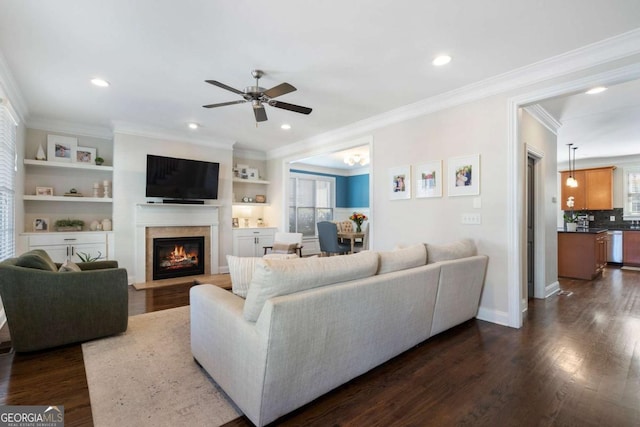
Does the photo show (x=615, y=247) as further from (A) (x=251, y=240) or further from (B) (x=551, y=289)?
(A) (x=251, y=240)

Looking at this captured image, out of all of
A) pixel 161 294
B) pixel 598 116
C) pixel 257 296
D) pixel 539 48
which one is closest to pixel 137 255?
pixel 161 294

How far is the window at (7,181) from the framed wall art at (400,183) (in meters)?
4.60

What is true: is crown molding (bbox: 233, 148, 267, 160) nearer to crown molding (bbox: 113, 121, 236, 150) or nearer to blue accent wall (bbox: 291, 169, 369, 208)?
crown molding (bbox: 113, 121, 236, 150)

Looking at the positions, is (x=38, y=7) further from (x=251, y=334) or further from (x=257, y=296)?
(x=251, y=334)

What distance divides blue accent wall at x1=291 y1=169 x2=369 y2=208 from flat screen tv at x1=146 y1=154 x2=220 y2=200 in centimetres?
392

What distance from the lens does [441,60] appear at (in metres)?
2.91

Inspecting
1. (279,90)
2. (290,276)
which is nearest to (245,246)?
(279,90)

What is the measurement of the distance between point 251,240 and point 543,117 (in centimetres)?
549

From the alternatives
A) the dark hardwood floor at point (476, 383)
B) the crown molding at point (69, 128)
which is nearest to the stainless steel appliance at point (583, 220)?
the dark hardwood floor at point (476, 383)

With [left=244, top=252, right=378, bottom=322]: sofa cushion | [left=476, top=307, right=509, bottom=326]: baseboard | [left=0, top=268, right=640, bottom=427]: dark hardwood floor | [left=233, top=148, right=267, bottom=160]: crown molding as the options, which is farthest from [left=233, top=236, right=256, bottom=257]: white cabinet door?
[left=244, top=252, right=378, bottom=322]: sofa cushion

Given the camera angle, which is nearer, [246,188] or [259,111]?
[259,111]

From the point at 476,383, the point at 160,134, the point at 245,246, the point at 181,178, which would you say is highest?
the point at 160,134

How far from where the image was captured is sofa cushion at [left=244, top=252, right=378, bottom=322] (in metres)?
1.67

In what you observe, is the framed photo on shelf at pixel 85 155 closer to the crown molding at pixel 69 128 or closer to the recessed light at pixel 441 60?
the crown molding at pixel 69 128
